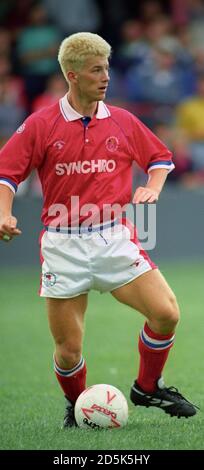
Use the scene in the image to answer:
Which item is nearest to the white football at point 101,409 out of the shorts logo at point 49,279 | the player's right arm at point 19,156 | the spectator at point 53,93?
the shorts logo at point 49,279

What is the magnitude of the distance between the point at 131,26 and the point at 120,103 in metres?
1.57

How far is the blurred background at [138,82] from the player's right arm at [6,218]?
8.07 meters

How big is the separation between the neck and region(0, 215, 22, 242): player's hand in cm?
75

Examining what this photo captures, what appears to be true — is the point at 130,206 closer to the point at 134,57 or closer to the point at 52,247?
the point at 52,247

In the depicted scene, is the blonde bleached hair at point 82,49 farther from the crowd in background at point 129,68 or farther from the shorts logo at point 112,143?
the crowd in background at point 129,68

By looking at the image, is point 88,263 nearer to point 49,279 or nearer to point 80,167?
point 49,279

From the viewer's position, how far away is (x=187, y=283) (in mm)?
13055

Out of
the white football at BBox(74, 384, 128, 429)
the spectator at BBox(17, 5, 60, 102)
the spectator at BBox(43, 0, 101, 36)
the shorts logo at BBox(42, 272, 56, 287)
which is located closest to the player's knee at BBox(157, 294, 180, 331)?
the white football at BBox(74, 384, 128, 429)

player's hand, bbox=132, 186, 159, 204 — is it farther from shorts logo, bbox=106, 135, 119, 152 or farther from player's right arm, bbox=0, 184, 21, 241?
player's right arm, bbox=0, 184, 21, 241

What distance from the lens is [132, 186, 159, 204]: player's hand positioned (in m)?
6.03

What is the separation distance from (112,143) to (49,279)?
82 cm

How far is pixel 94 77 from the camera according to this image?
6168 millimetres

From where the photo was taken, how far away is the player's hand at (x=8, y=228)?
5.92 metres

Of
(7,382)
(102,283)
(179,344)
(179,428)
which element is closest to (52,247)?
(102,283)
